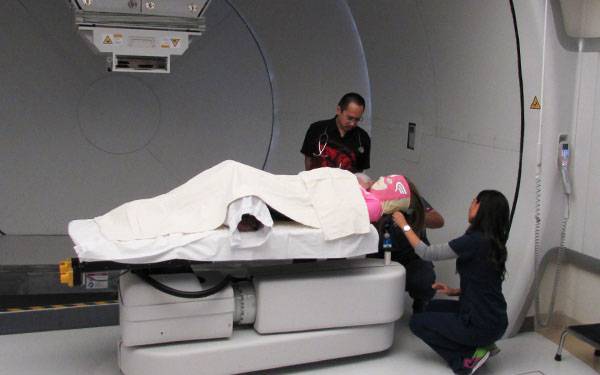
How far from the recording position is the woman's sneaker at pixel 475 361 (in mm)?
3447

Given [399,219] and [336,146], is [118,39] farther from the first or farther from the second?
[399,219]

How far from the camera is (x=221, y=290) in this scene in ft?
10.6

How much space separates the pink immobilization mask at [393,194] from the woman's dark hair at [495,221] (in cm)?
41

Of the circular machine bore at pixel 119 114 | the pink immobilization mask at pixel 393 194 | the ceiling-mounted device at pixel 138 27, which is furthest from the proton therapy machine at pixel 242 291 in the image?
the circular machine bore at pixel 119 114

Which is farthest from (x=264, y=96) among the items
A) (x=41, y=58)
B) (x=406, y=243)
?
(x=406, y=243)

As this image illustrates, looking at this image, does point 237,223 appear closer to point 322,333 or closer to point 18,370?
point 322,333

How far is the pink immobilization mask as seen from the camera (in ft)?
11.7

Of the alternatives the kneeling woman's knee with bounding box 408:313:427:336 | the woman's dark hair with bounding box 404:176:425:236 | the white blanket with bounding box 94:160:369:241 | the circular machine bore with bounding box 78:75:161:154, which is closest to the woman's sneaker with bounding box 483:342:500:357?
the kneeling woman's knee with bounding box 408:313:427:336

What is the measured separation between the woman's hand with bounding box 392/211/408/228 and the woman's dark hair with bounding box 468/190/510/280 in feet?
1.22

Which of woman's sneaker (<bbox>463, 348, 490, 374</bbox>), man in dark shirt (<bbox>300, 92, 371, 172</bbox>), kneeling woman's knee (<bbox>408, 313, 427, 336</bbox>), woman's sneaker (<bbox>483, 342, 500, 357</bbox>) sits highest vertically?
man in dark shirt (<bbox>300, 92, 371, 172</bbox>)

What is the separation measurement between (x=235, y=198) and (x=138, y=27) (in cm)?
171

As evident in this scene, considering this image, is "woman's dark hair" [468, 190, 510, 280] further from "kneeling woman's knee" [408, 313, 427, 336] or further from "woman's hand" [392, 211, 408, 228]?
"kneeling woman's knee" [408, 313, 427, 336]

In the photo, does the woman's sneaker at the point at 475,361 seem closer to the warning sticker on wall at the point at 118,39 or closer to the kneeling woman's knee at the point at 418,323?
the kneeling woman's knee at the point at 418,323

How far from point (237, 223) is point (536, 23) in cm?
199
